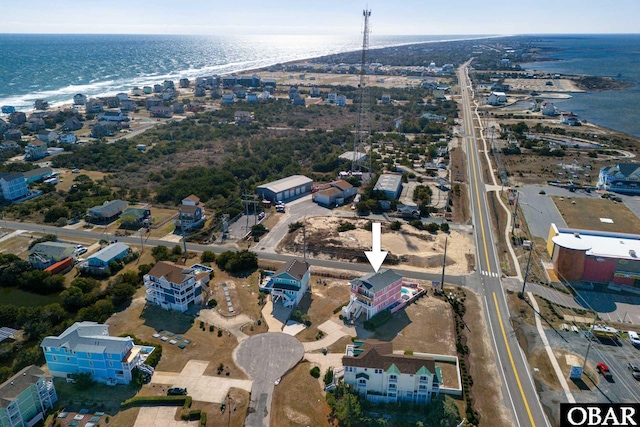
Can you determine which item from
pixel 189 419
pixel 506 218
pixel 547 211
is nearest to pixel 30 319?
pixel 189 419

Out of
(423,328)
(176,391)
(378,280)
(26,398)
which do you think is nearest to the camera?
(26,398)

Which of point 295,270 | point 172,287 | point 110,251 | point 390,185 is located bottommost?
point 110,251

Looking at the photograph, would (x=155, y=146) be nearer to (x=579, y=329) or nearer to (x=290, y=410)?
(x=290, y=410)

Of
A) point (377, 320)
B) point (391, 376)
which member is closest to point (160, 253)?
point (377, 320)

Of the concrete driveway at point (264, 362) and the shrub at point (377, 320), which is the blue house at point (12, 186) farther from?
the shrub at point (377, 320)

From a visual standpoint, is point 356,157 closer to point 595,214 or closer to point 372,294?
point 595,214

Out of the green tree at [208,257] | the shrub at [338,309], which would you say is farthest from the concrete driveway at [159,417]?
the green tree at [208,257]

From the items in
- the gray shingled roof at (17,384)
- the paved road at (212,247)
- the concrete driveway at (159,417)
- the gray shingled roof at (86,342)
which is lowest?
the paved road at (212,247)
